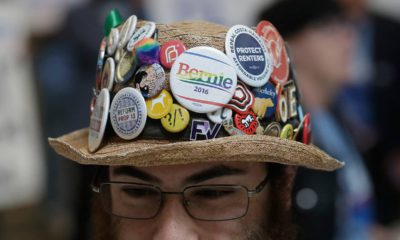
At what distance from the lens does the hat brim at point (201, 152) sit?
7.03 feet

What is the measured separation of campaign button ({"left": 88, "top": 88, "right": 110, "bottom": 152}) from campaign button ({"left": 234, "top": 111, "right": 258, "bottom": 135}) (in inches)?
14.6

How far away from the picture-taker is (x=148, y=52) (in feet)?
7.38

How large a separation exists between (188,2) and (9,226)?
8.91 ft

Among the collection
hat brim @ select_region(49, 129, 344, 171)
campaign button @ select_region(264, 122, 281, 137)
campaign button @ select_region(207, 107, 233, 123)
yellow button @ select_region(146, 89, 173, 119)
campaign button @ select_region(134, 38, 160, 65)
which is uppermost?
campaign button @ select_region(134, 38, 160, 65)

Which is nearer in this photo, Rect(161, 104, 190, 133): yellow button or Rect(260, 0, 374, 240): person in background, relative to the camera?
Rect(161, 104, 190, 133): yellow button

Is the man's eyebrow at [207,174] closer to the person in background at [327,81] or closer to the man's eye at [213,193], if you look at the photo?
the man's eye at [213,193]

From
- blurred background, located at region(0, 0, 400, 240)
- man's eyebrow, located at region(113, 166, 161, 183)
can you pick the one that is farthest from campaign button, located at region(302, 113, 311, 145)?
blurred background, located at region(0, 0, 400, 240)

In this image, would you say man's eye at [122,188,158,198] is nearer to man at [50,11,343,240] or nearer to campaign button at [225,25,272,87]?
man at [50,11,343,240]

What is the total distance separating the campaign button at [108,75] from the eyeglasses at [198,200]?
28cm

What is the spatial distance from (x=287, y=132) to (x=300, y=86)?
1859mm

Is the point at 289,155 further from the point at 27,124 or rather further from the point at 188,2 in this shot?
the point at 27,124

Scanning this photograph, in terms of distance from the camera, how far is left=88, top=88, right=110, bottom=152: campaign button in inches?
91.4

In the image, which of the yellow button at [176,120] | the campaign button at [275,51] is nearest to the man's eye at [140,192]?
the yellow button at [176,120]

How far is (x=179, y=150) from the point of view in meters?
2.15
